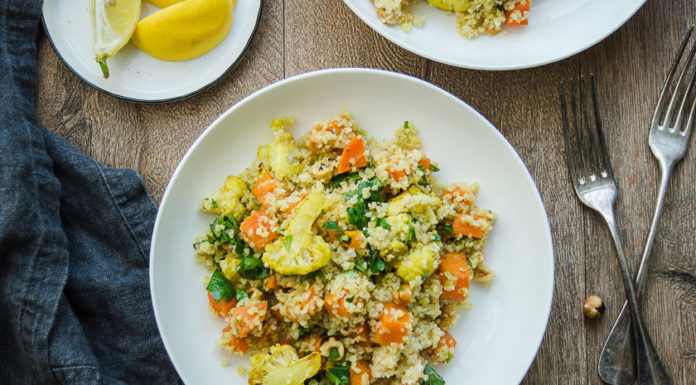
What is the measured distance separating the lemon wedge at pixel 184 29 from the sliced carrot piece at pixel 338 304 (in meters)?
1.02

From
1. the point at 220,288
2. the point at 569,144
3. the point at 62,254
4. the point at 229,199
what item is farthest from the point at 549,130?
the point at 62,254

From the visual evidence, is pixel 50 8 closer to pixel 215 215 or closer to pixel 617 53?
pixel 215 215

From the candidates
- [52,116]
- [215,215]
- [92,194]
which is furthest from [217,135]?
[52,116]

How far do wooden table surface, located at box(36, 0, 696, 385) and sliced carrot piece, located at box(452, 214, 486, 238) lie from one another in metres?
0.43

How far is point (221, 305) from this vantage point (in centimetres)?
185

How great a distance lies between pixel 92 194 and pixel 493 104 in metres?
1.49

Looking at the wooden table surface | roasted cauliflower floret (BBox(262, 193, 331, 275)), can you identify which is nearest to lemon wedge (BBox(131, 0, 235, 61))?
the wooden table surface

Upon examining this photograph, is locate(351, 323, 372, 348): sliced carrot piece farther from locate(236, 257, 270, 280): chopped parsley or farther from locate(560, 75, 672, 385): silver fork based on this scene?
locate(560, 75, 672, 385): silver fork

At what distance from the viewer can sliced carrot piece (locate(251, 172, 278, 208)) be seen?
71.2 inches

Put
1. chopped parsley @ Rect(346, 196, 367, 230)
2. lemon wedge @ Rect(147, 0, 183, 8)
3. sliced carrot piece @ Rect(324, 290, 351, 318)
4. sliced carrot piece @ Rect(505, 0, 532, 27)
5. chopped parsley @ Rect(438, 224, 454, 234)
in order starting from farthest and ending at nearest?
lemon wedge @ Rect(147, 0, 183, 8), sliced carrot piece @ Rect(505, 0, 532, 27), chopped parsley @ Rect(438, 224, 454, 234), chopped parsley @ Rect(346, 196, 367, 230), sliced carrot piece @ Rect(324, 290, 351, 318)

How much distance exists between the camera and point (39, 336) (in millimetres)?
1923

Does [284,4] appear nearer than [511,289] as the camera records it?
No

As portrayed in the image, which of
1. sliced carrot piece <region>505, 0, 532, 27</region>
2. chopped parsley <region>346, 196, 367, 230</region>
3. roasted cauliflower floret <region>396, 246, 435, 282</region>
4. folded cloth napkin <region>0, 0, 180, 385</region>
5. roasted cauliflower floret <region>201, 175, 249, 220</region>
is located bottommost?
folded cloth napkin <region>0, 0, 180, 385</region>

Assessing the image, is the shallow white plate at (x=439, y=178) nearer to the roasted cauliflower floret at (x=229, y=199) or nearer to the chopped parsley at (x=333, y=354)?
the roasted cauliflower floret at (x=229, y=199)
